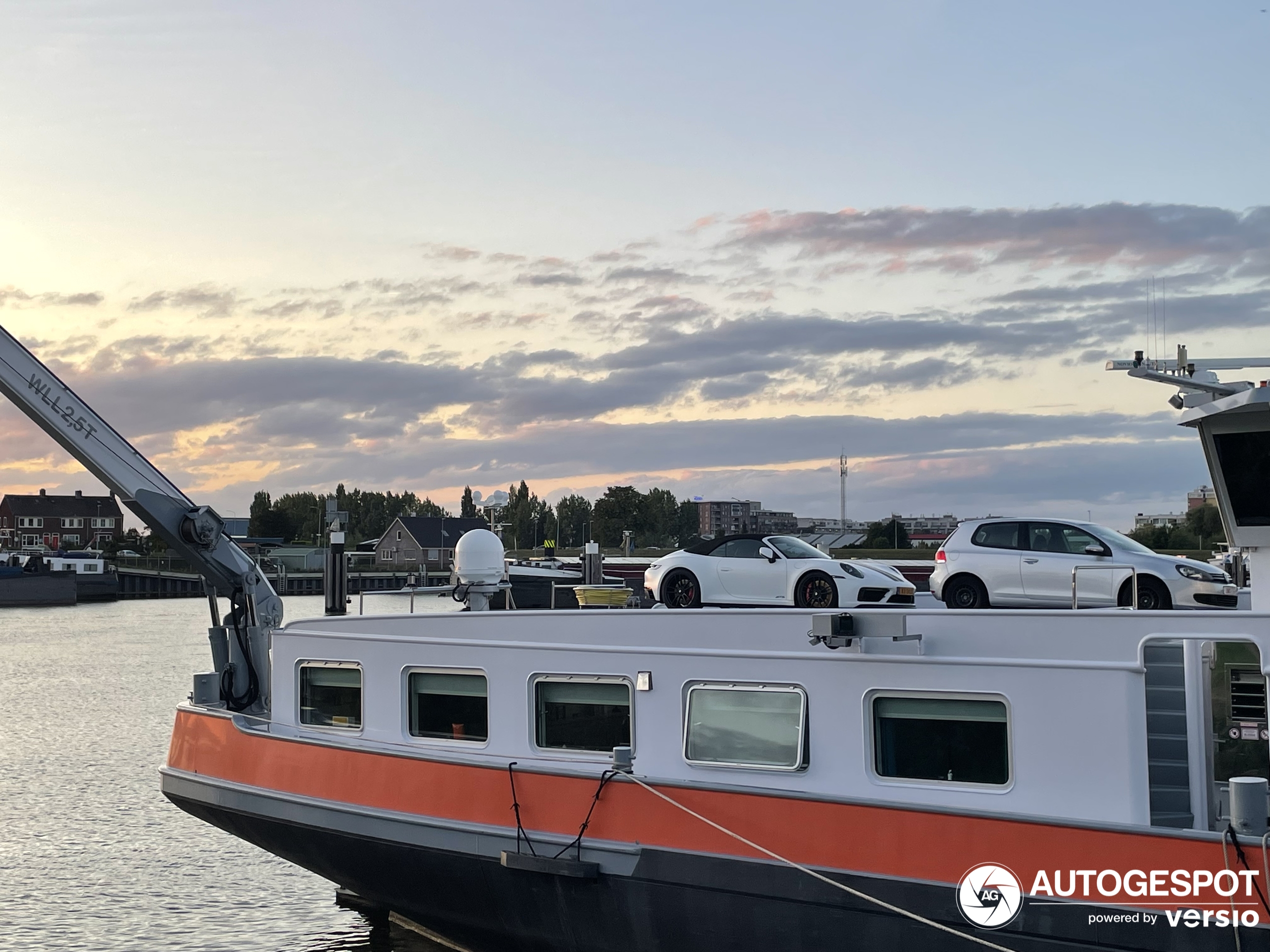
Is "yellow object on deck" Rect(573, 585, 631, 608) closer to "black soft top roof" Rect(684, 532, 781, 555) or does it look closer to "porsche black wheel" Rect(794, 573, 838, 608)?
"black soft top roof" Rect(684, 532, 781, 555)

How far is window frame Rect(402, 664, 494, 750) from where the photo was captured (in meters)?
9.30

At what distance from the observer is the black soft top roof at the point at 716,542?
13672 mm

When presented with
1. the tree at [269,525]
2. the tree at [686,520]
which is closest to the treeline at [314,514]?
the tree at [269,525]

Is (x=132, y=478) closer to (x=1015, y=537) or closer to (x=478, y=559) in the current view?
(x=478, y=559)

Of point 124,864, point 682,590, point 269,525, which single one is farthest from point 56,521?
point 682,590

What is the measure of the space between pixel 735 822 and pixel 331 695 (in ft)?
14.2

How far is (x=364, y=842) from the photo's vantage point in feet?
32.8

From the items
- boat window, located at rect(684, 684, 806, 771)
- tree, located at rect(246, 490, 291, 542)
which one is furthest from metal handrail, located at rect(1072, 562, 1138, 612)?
tree, located at rect(246, 490, 291, 542)

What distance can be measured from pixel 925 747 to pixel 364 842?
5167 mm

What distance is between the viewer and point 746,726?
8.19m

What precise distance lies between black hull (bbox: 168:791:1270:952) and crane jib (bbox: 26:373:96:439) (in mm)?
4680

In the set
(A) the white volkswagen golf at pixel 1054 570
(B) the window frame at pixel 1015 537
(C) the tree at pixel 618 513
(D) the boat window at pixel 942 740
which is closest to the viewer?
(D) the boat window at pixel 942 740

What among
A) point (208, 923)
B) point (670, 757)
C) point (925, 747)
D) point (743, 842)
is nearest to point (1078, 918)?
point (925, 747)

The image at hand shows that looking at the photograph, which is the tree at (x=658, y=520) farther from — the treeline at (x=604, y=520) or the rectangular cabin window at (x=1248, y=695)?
the rectangular cabin window at (x=1248, y=695)
